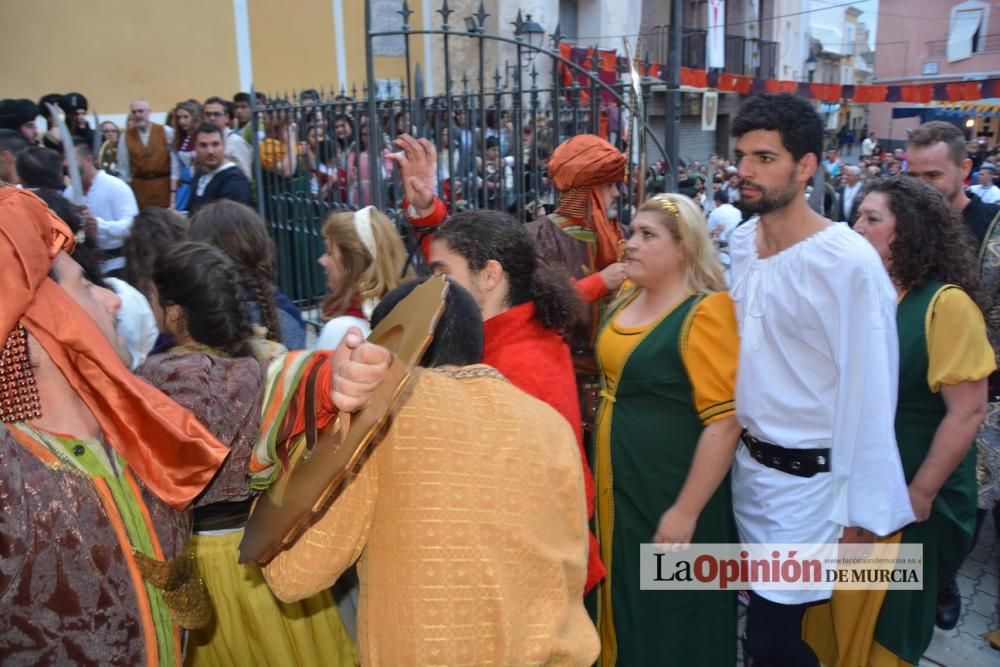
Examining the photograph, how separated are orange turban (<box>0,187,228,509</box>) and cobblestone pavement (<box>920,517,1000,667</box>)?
124 inches

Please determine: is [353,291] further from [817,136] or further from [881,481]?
[881,481]

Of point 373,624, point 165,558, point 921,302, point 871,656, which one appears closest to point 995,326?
point 921,302

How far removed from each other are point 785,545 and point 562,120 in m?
3.40

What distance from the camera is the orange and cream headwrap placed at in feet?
12.5

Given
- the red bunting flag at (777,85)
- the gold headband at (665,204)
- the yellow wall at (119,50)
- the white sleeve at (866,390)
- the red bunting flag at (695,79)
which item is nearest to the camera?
the white sleeve at (866,390)

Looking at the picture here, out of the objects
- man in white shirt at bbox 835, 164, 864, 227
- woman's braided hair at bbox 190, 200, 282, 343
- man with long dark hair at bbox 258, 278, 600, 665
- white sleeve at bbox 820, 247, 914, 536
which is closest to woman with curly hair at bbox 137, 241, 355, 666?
woman's braided hair at bbox 190, 200, 282, 343

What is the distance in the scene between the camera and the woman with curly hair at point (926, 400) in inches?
103

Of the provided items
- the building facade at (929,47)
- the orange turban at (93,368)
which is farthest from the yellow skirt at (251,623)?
the building facade at (929,47)

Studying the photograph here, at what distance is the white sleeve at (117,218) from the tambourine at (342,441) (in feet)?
14.1

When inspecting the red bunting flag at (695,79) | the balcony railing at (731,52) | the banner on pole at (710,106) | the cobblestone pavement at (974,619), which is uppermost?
the balcony railing at (731,52)

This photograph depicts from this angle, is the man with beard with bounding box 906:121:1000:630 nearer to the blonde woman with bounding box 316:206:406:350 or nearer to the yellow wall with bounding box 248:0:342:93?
the blonde woman with bounding box 316:206:406:350

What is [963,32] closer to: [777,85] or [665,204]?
[777,85]

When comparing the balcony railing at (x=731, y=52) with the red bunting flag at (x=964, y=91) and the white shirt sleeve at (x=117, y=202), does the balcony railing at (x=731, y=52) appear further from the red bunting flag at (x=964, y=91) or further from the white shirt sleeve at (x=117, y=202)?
the white shirt sleeve at (x=117, y=202)

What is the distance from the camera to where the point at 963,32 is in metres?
35.8
